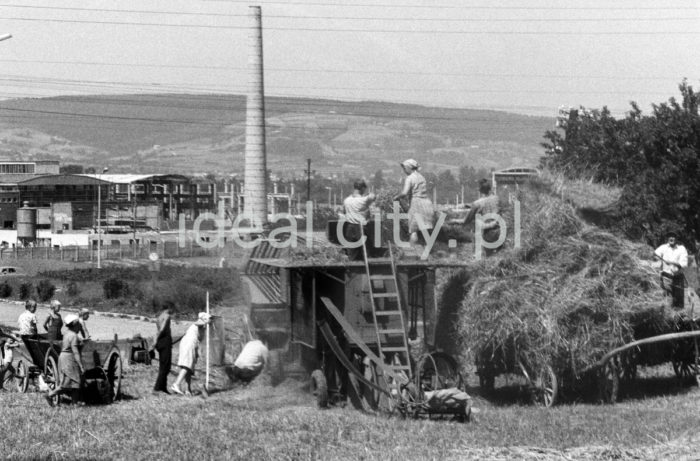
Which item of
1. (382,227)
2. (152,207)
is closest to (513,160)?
(152,207)

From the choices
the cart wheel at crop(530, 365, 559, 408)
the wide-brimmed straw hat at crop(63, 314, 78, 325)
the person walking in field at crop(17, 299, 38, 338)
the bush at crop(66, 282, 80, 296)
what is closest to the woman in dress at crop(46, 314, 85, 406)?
the wide-brimmed straw hat at crop(63, 314, 78, 325)

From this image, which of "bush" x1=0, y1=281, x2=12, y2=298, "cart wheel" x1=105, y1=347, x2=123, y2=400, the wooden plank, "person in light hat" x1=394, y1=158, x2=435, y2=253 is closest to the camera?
the wooden plank

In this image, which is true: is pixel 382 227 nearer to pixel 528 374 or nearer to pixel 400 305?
pixel 400 305

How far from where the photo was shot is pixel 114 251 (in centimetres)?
8288

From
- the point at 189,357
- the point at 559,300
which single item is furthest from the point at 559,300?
the point at 189,357

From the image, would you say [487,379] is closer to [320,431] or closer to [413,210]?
[413,210]

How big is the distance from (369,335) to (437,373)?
1.66 meters

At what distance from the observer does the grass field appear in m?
13.0

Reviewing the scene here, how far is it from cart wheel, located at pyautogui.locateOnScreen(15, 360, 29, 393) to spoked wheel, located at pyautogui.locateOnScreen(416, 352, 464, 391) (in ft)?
23.6

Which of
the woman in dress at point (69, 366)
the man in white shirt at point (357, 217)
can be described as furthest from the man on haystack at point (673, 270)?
the woman in dress at point (69, 366)

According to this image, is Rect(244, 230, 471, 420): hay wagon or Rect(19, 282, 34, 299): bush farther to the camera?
Rect(19, 282, 34, 299): bush

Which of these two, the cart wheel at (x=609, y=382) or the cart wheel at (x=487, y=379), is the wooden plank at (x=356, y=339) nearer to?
the cart wheel at (x=487, y=379)

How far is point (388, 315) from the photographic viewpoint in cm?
1719

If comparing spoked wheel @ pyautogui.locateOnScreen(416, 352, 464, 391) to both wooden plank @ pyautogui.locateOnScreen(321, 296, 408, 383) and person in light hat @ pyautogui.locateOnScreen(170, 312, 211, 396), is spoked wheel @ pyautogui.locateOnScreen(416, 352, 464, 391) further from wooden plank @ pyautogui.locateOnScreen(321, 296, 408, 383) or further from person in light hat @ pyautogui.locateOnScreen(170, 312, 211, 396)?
person in light hat @ pyautogui.locateOnScreen(170, 312, 211, 396)
